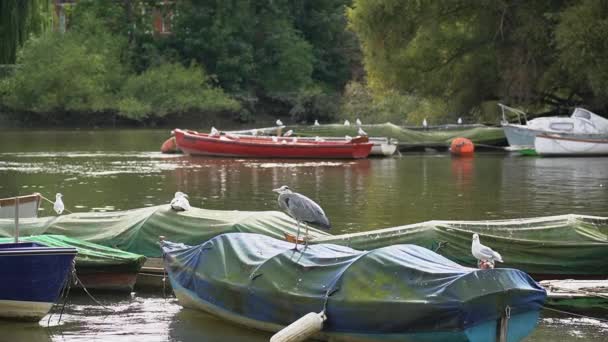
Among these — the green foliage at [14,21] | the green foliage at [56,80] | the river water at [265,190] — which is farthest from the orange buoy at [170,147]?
the green foliage at [56,80]

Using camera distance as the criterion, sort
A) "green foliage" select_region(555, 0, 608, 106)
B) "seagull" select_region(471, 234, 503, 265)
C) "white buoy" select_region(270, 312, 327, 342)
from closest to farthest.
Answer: "white buoy" select_region(270, 312, 327, 342) → "seagull" select_region(471, 234, 503, 265) → "green foliage" select_region(555, 0, 608, 106)

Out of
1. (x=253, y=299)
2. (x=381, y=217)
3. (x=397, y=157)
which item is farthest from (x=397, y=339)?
(x=397, y=157)

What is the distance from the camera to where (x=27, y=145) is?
60812 mm

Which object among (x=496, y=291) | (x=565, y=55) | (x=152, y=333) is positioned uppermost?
(x=565, y=55)

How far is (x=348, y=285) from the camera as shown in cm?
1633

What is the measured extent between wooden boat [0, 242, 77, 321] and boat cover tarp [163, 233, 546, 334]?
204 centimetres

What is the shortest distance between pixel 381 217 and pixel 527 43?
26.2 meters

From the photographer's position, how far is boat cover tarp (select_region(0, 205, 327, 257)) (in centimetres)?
2220

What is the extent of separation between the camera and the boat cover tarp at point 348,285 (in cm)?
1502

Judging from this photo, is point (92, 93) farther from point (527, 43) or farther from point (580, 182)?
point (580, 182)

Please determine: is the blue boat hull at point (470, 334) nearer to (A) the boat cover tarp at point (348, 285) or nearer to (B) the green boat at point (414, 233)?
(A) the boat cover tarp at point (348, 285)

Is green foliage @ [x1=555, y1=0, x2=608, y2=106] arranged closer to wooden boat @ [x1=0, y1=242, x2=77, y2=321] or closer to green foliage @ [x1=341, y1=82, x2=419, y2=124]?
green foliage @ [x1=341, y1=82, x2=419, y2=124]

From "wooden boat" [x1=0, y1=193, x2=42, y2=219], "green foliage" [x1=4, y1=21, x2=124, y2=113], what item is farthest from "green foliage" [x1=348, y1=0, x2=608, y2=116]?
"wooden boat" [x1=0, y1=193, x2=42, y2=219]

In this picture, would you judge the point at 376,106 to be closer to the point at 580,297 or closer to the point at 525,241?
the point at 525,241
